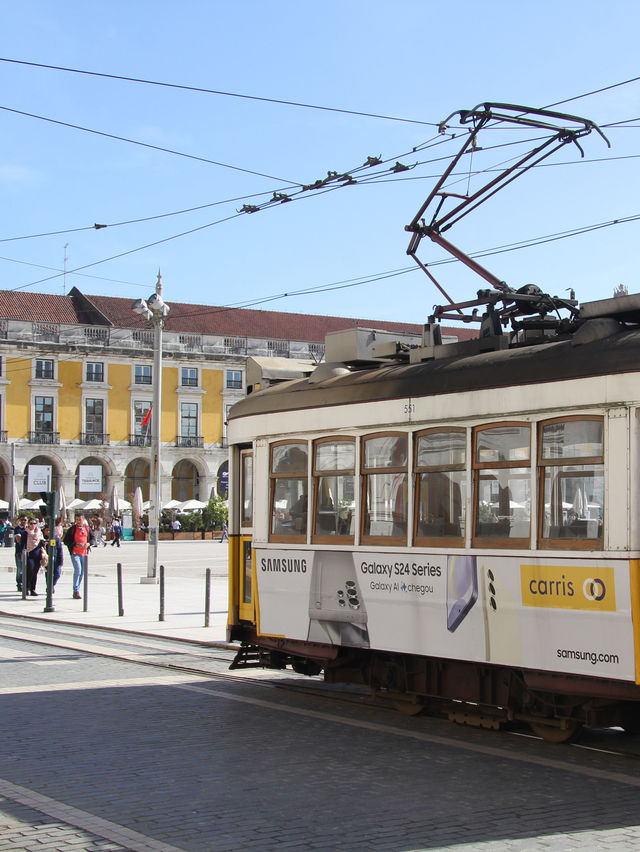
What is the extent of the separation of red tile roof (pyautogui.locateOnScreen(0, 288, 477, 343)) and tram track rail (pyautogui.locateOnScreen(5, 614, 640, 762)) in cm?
5923

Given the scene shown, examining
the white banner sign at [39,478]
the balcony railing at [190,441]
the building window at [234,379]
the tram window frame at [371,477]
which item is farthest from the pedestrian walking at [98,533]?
the tram window frame at [371,477]

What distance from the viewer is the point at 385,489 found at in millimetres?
9672

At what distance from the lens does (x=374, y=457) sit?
982 cm

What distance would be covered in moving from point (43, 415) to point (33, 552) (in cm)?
5372

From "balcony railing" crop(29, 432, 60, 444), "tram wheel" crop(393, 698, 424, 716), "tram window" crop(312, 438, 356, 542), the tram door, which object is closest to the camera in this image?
A: "tram wheel" crop(393, 698, 424, 716)

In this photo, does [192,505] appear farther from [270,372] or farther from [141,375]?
[270,372]

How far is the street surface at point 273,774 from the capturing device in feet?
20.0

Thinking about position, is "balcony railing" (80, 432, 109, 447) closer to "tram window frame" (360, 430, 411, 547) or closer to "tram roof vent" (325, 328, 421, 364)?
"tram roof vent" (325, 328, 421, 364)

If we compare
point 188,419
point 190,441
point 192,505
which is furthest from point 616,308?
point 188,419

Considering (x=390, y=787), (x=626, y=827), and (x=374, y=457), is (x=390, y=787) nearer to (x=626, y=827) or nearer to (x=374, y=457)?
(x=626, y=827)

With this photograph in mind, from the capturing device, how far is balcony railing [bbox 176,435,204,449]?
81.1m

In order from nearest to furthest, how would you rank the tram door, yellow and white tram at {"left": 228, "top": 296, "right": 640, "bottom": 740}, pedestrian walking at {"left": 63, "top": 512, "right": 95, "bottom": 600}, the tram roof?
yellow and white tram at {"left": 228, "top": 296, "right": 640, "bottom": 740}, the tram roof, the tram door, pedestrian walking at {"left": 63, "top": 512, "right": 95, "bottom": 600}

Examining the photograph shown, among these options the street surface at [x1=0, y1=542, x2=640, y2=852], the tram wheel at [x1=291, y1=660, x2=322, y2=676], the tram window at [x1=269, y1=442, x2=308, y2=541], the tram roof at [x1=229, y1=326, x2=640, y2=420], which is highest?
the tram roof at [x1=229, y1=326, x2=640, y2=420]

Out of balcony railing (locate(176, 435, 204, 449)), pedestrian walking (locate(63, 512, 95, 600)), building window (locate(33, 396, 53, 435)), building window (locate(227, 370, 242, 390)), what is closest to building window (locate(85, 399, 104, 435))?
building window (locate(33, 396, 53, 435))
